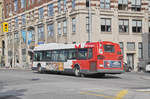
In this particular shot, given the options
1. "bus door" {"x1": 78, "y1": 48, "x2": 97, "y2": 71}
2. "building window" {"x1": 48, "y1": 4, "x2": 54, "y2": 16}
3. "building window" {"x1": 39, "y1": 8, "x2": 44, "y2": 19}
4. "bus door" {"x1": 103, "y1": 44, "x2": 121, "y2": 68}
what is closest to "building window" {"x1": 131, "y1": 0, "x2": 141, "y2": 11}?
"building window" {"x1": 48, "y1": 4, "x2": 54, "y2": 16}

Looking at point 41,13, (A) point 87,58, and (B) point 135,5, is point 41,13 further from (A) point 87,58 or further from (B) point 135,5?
(A) point 87,58

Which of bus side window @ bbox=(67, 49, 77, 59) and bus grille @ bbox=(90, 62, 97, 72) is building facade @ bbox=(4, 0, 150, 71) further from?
bus grille @ bbox=(90, 62, 97, 72)

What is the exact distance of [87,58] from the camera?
24.7 m

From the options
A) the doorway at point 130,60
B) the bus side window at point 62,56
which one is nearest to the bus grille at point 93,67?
the bus side window at point 62,56

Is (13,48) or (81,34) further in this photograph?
(13,48)

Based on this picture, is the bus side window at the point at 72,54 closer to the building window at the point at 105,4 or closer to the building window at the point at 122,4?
the building window at the point at 105,4

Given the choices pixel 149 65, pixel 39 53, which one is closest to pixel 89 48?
pixel 39 53

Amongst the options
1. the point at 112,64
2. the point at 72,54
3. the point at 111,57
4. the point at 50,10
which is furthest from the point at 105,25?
the point at 112,64

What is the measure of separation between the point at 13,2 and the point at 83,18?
81.4 ft

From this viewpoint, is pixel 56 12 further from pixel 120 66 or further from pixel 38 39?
pixel 120 66

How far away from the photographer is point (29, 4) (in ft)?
181

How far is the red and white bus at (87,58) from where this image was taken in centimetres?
2389

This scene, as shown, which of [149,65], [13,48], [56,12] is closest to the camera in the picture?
[149,65]

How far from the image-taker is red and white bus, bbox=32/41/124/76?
941 inches
